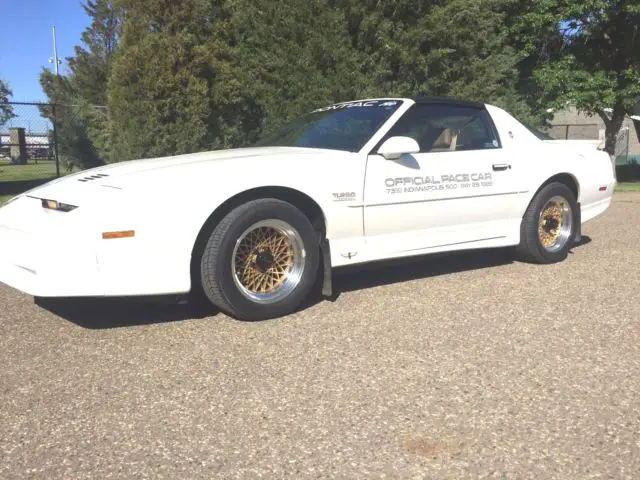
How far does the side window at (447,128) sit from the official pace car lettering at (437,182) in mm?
258

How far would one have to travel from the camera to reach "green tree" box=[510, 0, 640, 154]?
1577 centimetres

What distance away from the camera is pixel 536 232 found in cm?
559

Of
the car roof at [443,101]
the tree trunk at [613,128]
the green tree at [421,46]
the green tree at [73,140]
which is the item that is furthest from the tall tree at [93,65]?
the car roof at [443,101]

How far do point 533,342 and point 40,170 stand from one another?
1737 cm

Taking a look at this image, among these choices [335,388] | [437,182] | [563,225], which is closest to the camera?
[335,388]

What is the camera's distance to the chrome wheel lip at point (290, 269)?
3.91 m

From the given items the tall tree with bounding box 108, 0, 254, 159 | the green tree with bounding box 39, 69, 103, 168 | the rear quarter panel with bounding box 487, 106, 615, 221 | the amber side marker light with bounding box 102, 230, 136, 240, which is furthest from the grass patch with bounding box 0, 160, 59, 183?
the amber side marker light with bounding box 102, 230, 136, 240

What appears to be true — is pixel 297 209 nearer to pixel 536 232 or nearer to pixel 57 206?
pixel 57 206

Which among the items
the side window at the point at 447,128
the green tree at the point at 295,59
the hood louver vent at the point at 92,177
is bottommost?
the hood louver vent at the point at 92,177

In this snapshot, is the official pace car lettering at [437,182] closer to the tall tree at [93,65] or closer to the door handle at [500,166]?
the door handle at [500,166]

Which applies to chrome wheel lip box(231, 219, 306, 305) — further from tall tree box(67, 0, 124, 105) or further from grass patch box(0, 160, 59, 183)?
tall tree box(67, 0, 124, 105)

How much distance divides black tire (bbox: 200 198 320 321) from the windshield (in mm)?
810

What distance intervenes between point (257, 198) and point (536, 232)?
111 inches

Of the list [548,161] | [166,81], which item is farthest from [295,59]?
[548,161]
